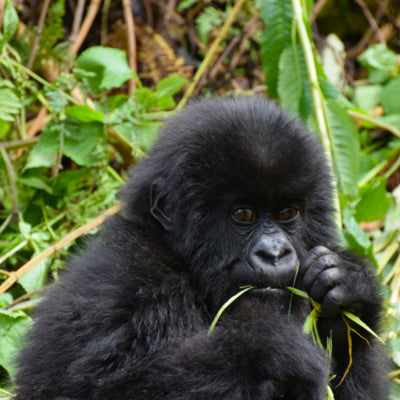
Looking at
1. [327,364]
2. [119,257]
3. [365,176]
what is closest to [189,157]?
[119,257]

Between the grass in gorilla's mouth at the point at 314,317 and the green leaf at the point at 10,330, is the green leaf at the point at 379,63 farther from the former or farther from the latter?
the green leaf at the point at 10,330

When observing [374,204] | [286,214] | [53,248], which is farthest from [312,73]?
[53,248]

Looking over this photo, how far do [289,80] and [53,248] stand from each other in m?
2.10

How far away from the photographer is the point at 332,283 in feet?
Answer: 8.70

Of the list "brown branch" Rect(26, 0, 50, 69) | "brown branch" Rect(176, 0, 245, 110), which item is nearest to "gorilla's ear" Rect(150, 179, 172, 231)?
"brown branch" Rect(26, 0, 50, 69)

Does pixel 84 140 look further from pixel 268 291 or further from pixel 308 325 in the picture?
pixel 308 325

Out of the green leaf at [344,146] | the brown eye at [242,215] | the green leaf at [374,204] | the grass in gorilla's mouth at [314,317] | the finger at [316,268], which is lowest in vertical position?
the green leaf at [374,204]

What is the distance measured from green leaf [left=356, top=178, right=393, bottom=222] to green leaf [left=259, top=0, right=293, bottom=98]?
1071 mm

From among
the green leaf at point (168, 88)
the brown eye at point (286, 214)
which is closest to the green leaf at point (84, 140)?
the green leaf at point (168, 88)

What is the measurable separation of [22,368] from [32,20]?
369cm

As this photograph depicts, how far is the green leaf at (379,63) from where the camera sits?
6121 mm

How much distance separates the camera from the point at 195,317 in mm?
2740

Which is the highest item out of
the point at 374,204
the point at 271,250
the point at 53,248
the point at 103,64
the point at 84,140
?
the point at 103,64

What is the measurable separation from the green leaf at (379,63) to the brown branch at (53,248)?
334cm
